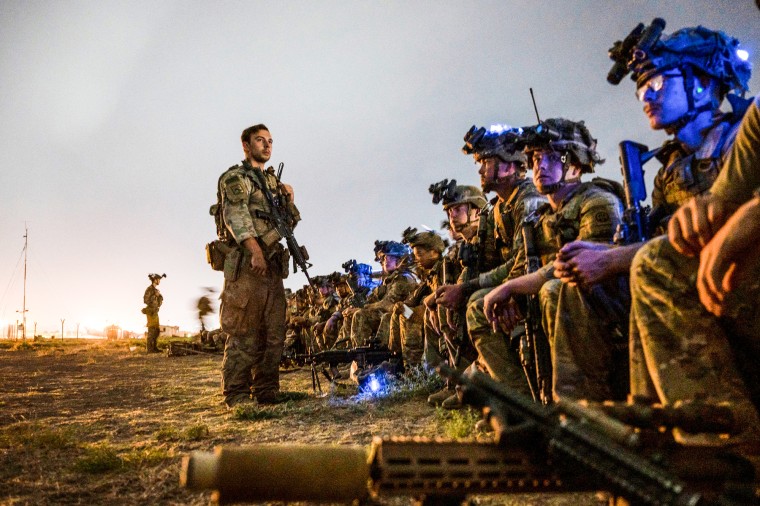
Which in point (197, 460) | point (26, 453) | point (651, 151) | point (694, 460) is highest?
point (651, 151)

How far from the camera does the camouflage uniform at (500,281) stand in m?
3.88

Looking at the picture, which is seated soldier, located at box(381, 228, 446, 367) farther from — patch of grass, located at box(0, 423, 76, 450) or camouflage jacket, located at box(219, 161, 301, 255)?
patch of grass, located at box(0, 423, 76, 450)

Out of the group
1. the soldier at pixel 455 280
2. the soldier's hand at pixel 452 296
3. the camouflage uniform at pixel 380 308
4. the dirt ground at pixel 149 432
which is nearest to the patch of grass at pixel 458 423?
the dirt ground at pixel 149 432

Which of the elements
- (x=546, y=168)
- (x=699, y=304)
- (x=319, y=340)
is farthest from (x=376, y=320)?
(x=699, y=304)

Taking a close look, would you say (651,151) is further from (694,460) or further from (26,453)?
(26,453)

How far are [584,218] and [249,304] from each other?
4.27m

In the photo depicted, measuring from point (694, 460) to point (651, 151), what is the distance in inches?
105

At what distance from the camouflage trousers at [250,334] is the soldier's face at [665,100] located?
4812 mm

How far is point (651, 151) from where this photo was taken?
10.3ft

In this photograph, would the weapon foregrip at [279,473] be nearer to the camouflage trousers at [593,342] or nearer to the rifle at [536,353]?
the camouflage trousers at [593,342]

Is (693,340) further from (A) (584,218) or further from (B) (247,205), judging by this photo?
(B) (247,205)

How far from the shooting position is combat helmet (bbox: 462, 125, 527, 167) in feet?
17.0

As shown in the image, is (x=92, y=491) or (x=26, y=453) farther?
(x=26, y=453)

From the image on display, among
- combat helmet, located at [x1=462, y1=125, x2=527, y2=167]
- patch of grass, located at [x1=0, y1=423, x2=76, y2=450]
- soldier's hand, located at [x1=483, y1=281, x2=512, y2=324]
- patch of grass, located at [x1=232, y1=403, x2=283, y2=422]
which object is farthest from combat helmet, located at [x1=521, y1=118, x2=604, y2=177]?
patch of grass, located at [x1=0, y1=423, x2=76, y2=450]
